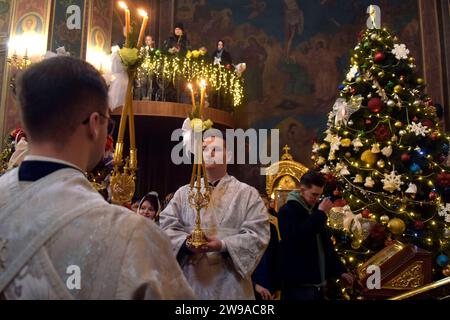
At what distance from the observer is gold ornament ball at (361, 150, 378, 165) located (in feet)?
17.9

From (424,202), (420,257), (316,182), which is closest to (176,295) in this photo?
(316,182)

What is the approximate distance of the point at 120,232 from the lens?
1.09 m

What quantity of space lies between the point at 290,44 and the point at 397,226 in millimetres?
8651

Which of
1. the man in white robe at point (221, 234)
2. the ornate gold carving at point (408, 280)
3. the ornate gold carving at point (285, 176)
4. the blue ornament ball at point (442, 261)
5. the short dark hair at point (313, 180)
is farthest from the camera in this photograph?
the ornate gold carving at point (285, 176)

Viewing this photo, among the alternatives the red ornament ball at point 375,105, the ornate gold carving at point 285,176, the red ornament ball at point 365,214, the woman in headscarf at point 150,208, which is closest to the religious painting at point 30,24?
the woman in headscarf at point 150,208

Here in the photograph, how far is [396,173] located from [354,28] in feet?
26.6

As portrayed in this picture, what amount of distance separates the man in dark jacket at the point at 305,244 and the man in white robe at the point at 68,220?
2.54 meters

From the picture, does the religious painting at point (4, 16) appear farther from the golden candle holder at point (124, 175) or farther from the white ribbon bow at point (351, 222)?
the golden candle holder at point (124, 175)

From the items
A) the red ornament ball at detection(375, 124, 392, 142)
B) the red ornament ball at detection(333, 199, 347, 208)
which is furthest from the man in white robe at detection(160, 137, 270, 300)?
the red ornament ball at detection(375, 124, 392, 142)

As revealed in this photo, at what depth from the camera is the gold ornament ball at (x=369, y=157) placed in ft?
17.9

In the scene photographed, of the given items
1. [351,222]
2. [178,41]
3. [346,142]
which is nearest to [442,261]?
[351,222]

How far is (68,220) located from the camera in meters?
1.09

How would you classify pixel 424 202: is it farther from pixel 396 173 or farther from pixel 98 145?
pixel 98 145

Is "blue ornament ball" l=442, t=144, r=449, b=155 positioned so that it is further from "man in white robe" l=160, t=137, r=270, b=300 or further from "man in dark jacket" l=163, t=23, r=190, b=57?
"man in dark jacket" l=163, t=23, r=190, b=57
